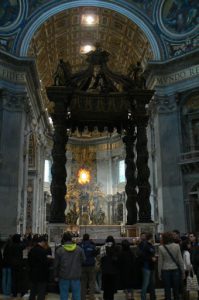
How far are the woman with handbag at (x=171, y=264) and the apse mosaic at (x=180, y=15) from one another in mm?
14205

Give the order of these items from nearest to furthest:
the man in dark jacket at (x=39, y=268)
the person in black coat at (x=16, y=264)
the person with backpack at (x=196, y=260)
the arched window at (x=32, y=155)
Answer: the man in dark jacket at (x=39, y=268) < the person with backpack at (x=196, y=260) < the person in black coat at (x=16, y=264) < the arched window at (x=32, y=155)

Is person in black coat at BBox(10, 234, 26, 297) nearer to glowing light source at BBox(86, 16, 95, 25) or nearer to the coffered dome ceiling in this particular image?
the coffered dome ceiling

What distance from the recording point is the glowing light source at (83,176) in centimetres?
2742

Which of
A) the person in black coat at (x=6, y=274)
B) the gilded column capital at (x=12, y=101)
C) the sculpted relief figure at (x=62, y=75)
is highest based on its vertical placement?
the gilded column capital at (x=12, y=101)

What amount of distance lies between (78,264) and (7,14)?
1524cm

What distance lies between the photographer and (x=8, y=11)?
16.5 metres

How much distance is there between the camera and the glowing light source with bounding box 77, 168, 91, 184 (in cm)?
2742

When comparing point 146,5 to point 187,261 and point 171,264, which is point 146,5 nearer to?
point 187,261

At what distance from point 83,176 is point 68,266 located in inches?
926

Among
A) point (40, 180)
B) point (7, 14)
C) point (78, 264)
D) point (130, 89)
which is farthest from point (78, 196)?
point (78, 264)

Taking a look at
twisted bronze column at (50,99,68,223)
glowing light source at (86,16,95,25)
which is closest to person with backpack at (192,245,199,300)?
twisted bronze column at (50,99,68,223)

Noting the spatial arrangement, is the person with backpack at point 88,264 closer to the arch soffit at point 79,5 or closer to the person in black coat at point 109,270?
the person in black coat at point 109,270

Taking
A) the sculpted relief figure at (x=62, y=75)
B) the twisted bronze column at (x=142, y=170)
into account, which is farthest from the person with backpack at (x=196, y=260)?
the sculpted relief figure at (x=62, y=75)

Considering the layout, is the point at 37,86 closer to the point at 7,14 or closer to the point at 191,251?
the point at 7,14
